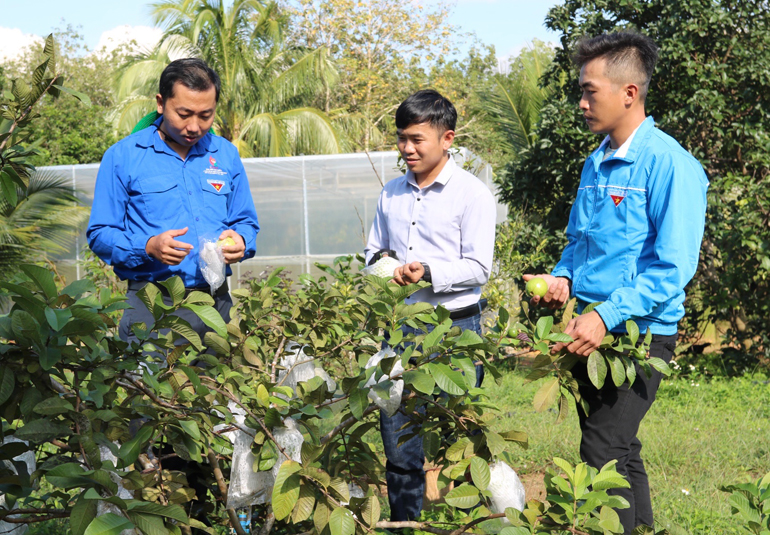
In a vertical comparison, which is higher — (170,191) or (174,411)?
(170,191)

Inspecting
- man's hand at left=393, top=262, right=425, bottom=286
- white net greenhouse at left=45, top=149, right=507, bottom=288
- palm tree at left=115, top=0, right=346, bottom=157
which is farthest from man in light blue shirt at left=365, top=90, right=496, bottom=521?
palm tree at left=115, top=0, right=346, bottom=157

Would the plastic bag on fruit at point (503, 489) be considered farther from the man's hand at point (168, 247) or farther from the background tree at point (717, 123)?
the background tree at point (717, 123)

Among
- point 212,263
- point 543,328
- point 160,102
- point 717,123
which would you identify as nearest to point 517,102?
point 717,123

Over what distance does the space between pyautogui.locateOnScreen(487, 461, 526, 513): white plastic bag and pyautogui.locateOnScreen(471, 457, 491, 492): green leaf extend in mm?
145

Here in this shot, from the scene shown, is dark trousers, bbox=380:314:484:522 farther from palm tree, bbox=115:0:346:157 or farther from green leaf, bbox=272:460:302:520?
palm tree, bbox=115:0:346:157

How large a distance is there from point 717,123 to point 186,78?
15.4 feet

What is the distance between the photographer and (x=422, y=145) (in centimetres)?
262

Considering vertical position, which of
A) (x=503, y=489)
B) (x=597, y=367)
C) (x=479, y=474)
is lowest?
(x=503, y=489)

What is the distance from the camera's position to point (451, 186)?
2.69 meters

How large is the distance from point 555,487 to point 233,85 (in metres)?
14.3

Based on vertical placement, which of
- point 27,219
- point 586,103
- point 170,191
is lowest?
point 27,219

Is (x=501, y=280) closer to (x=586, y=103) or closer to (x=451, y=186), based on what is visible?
(x=451, y=186)

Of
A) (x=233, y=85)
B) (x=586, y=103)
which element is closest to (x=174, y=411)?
(x=586, y=103)

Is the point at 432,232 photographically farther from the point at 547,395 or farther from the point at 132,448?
the point at 132,448
